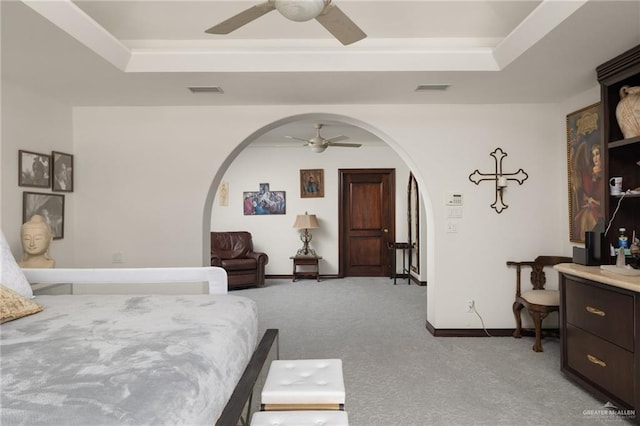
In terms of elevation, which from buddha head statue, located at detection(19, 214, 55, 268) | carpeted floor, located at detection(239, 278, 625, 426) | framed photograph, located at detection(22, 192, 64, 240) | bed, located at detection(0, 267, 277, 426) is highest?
framed photograph, located at detection(22, 192, 64, 240)

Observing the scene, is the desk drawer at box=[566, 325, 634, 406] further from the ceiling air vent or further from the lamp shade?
the lamp shade

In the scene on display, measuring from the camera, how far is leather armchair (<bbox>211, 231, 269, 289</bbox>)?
263 inches

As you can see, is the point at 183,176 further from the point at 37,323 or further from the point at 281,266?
the point at 281,266

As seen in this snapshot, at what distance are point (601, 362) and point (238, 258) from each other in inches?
221

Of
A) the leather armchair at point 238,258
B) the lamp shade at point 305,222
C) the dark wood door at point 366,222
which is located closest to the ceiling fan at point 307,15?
the leather armchair at point 238,258

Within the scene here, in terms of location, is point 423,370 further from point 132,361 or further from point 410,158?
point 132,361

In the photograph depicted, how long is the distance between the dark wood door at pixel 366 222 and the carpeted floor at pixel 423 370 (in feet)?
8.08

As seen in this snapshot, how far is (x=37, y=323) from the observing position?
170 centimetres

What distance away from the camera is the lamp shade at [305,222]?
7281mm

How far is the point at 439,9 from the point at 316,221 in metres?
5.25

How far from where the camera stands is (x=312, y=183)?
7.70 m

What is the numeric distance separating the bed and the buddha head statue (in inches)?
42.3

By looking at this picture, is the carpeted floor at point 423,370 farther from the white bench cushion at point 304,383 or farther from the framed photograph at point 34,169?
the framed photograph at point 34,169

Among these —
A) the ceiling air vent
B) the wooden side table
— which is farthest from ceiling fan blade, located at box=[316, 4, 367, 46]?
the wooden side table
